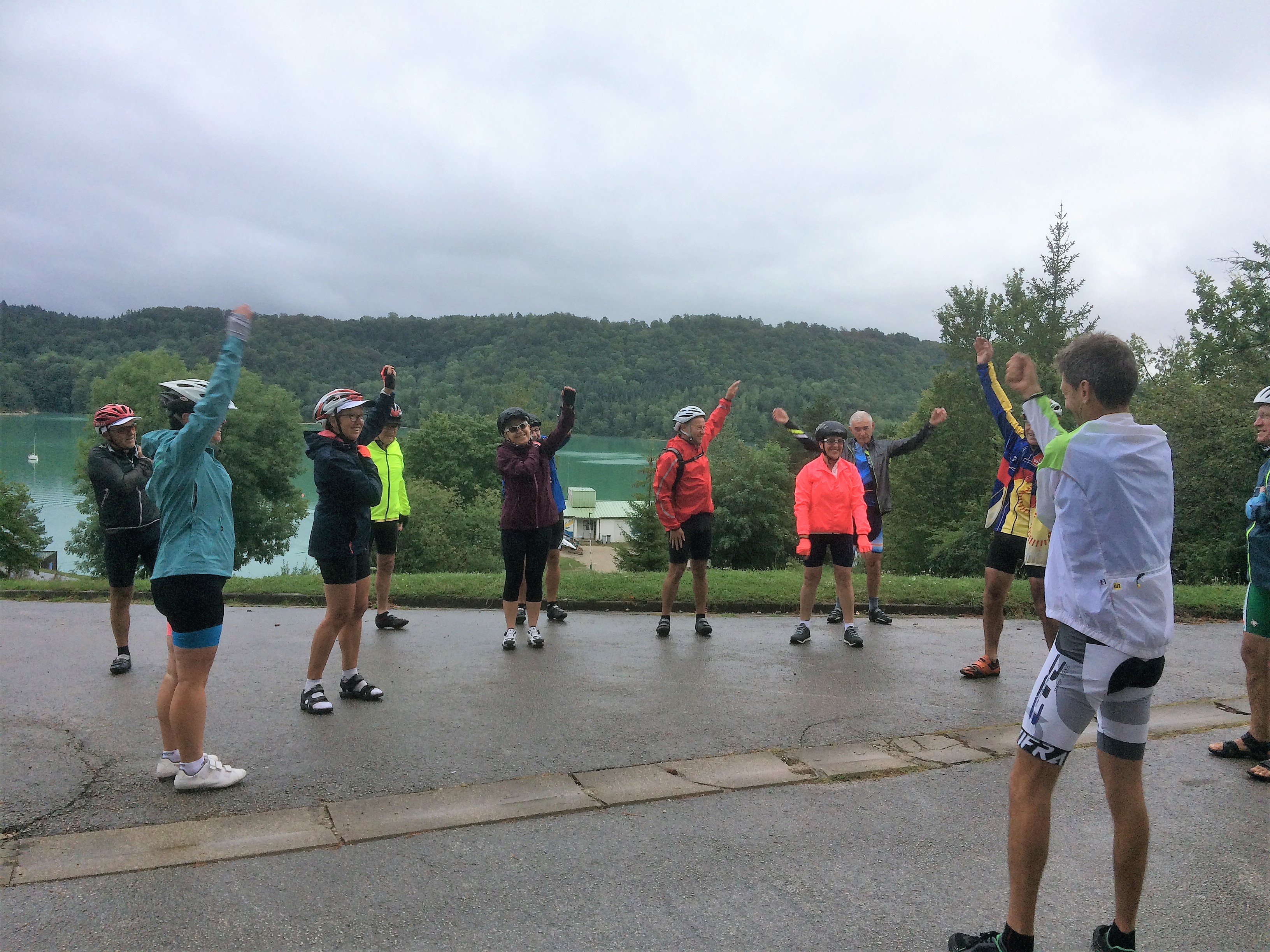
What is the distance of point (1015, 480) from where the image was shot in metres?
6.23

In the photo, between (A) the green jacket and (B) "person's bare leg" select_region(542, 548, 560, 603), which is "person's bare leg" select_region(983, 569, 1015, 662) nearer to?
(B) "person's bare leg" select_region(542, 548, 560, 603)

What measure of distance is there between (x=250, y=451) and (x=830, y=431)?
43196mm

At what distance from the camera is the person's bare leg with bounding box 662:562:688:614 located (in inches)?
317

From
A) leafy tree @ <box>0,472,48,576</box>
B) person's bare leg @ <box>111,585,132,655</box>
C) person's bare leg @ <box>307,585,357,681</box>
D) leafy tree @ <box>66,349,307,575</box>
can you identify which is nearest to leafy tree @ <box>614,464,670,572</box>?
leafy tree @ <box>66,349,307,575</box>

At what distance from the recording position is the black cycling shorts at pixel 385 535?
7879 mm

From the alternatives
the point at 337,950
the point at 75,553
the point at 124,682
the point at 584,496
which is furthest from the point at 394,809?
the point at 584,496

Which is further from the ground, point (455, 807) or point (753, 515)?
point (455, 807)

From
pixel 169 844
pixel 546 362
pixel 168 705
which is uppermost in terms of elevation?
pixel 546 362

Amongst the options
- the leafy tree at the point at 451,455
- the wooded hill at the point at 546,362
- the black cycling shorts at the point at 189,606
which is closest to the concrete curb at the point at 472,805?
the black cycling shorts at the point at 189,606

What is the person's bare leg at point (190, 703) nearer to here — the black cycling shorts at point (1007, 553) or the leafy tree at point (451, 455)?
the black cycling shorts at point (1007, 553)

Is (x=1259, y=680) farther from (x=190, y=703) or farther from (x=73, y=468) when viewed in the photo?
(x=73, y=468)

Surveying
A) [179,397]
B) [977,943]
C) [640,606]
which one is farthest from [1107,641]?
[640,606]

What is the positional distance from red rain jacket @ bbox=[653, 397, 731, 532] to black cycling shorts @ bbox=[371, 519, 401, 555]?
8.04 ft

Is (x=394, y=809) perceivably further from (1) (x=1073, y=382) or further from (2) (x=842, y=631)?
(2) (x=842, y=631)
